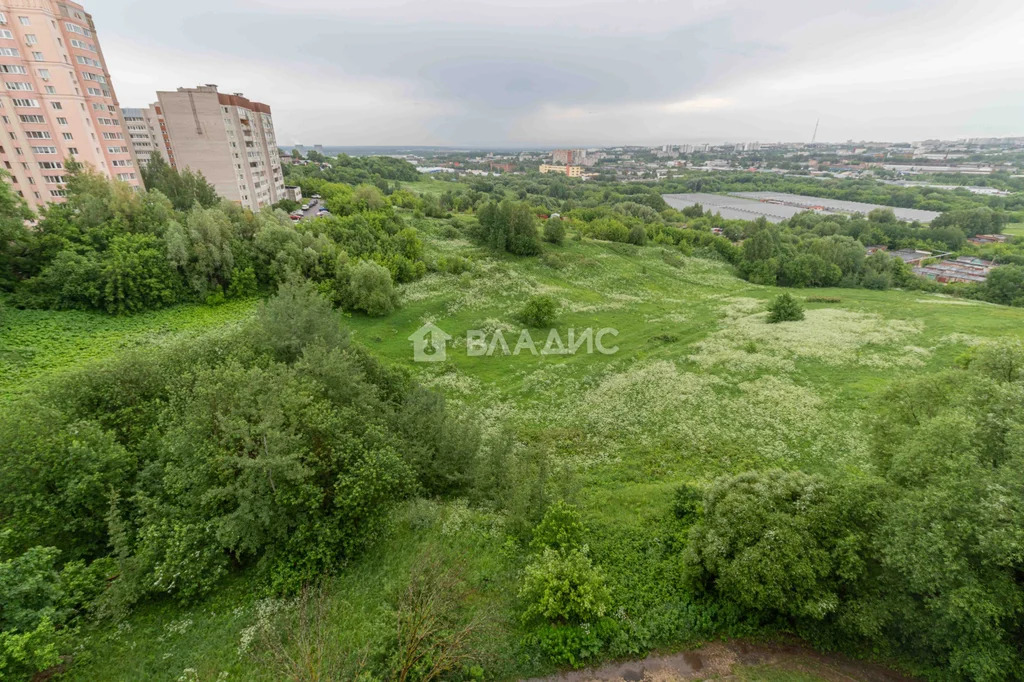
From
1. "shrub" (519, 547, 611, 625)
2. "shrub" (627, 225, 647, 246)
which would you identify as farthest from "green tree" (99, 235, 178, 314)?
"shrub" (627, 225, 647, 246)

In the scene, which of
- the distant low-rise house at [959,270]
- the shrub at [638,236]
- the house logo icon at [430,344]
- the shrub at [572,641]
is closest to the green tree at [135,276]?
the house logo icon at [430,344]

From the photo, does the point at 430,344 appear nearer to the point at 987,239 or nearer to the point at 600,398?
the point at 600,398

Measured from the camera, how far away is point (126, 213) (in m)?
37.5

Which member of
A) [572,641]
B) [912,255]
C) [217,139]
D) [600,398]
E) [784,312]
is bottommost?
[912,255]

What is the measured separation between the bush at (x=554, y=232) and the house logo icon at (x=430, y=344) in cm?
3631

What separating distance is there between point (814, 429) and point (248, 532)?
97.7 feet

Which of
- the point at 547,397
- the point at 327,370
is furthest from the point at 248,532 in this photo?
the point at 547,397

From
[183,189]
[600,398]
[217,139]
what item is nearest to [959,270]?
[600,398]

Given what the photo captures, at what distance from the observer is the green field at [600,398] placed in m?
12.8

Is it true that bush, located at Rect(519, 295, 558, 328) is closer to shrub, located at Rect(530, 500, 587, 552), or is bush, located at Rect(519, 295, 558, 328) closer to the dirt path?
shrub, located at Rect(530, 500, 587, 552)

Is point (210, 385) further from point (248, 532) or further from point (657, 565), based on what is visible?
point (657, 565)

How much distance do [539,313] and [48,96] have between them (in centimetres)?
6027

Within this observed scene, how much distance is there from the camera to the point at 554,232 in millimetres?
71688

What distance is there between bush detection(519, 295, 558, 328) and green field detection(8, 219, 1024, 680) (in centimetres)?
167
